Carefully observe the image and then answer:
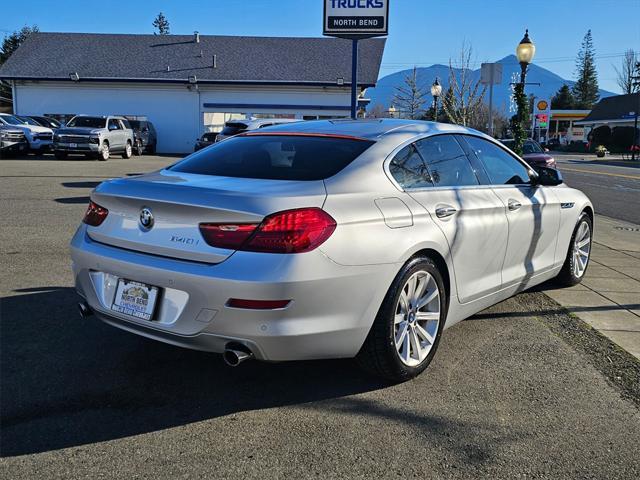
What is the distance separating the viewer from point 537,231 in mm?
5086

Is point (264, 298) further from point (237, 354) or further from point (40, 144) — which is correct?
point (40, 144)

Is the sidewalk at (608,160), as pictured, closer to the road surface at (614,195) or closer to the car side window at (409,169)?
the road surface at (614,195)

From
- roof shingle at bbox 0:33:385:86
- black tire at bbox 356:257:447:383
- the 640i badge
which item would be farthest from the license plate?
roof shingle at bbox 0:33:385:86

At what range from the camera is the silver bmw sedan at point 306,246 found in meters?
3.10

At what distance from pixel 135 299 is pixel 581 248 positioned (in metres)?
4.70

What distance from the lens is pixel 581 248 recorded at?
6270 mm

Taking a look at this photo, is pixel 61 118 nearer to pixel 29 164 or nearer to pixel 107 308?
pixel 29 164

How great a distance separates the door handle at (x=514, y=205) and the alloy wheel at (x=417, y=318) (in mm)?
1213

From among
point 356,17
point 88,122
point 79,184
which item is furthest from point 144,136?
point 356,17

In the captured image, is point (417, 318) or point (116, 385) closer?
point (116, 385)

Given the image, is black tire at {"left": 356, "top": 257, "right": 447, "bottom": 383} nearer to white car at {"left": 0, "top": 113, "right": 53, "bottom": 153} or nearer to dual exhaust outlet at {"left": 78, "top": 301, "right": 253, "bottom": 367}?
dual exhaust outlet at {"left": 78, "top": 301, "right": 253, "bottom": 367}

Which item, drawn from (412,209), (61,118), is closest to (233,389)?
(412,209)

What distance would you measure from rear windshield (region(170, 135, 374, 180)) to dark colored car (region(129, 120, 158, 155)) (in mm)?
27658

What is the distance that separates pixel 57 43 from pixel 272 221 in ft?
137
